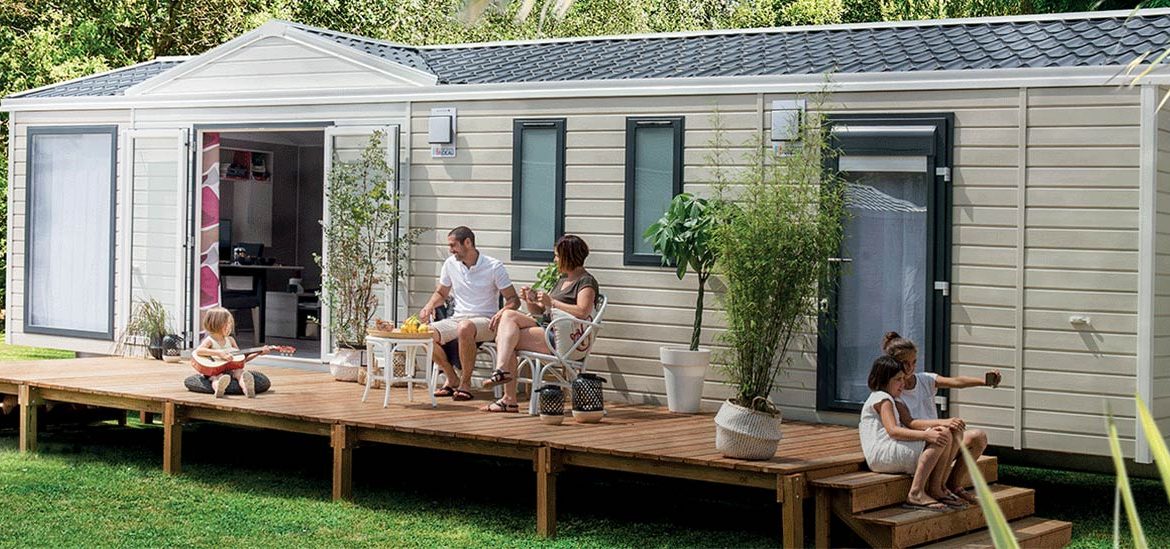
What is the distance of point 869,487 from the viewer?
5.77m

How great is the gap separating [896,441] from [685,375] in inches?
76.9

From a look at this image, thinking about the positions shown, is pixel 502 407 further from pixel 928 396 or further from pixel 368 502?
pixel 928 396

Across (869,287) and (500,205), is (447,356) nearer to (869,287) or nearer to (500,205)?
(500,205)

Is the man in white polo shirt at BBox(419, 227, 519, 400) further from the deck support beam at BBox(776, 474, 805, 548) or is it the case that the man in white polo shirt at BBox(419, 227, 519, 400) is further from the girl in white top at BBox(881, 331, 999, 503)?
the deck support beam at BBox(776, 474, 805, 548)

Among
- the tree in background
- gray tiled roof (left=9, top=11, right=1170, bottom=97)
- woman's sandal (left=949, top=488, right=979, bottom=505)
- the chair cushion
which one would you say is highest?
the tree in background

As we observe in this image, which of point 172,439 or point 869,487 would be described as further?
point 172,439

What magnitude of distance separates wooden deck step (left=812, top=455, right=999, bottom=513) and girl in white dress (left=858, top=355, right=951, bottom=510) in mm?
46

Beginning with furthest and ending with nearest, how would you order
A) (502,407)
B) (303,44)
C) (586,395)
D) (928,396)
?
(303,44), (502,407), (586,395), (928,396)

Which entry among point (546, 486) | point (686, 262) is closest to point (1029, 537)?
point (546, 486)

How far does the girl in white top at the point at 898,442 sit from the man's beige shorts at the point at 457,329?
2.57m

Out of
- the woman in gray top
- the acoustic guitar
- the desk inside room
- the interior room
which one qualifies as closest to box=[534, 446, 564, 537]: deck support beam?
the woman in gray top

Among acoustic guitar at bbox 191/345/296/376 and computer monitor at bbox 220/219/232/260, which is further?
computer monitor at bbox 220/219/232/260

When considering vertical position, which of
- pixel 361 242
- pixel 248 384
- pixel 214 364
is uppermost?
pixel 361 242

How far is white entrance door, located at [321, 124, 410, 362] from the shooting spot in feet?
29.5
